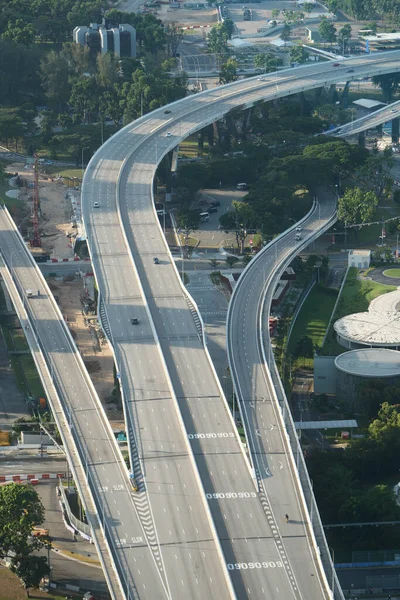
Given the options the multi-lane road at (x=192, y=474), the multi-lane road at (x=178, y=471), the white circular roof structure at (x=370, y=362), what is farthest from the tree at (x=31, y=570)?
the white circular roof structure at (x=370, y=362)

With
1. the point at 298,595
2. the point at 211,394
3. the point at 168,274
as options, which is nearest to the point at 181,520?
the point at 298,595

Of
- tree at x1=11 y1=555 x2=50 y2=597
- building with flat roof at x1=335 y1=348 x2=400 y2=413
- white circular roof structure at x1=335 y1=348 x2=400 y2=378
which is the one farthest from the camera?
white circular roof structure at x1=335 y1=348 x2=400 y2=378

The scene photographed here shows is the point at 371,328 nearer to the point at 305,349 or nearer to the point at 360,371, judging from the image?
the point at 305,349

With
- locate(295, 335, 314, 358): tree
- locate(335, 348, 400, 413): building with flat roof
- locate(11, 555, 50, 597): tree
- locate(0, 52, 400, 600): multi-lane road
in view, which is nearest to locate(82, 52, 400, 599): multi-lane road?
locate(0, 52, 400, 600): multi-lane road

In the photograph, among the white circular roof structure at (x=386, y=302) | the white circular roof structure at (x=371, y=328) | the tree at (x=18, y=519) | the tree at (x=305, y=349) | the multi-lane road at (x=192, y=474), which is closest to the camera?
the multi-lane road at (x=192, y=474)

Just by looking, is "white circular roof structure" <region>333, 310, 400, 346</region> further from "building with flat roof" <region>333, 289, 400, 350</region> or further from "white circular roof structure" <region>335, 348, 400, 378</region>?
"white circular roof structure" <region>335, 348, 400, 378</region>

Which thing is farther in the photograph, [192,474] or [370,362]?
[370,362]

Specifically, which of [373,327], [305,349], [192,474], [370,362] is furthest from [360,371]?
[192,474]

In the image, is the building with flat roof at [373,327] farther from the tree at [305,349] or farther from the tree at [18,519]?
the tree at [18,519]
